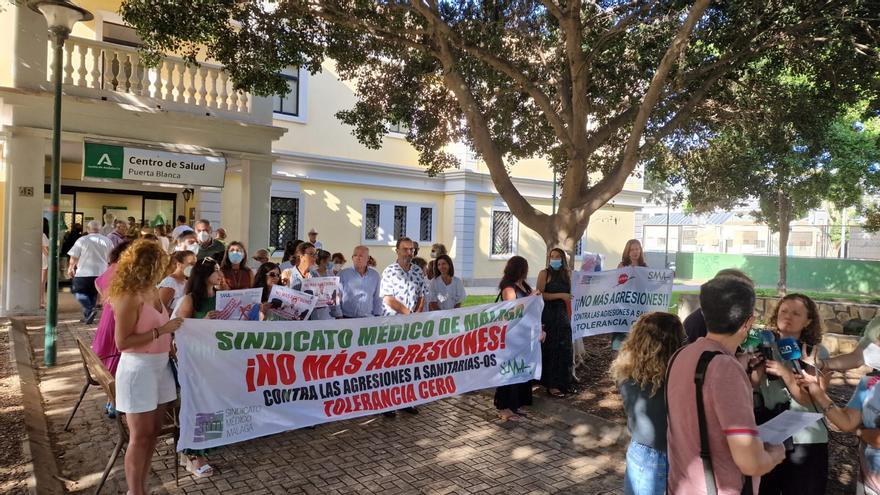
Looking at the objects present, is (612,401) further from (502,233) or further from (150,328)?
(502,233)

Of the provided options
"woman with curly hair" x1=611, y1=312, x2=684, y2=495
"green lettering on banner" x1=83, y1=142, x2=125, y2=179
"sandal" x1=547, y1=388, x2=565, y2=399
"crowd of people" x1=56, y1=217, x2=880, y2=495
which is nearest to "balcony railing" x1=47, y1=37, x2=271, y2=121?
"green lettering on banner" x1=83, y1=142, x2=125, y2=179

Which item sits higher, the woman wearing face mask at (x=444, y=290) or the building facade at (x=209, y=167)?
the building facade at (x=209, y=167)

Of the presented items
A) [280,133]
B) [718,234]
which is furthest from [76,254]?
[718,234]

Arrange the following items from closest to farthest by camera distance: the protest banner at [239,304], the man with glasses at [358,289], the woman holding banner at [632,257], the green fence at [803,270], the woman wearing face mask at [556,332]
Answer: the protest banner at [239,304] → the man with glasses at [358,289] → the woman wearing face mask at [556,332] → the woman holding banner at [632,257] → the green fence at [803,270]

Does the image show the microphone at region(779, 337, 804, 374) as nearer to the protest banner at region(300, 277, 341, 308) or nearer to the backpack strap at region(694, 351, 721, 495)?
the backpack strap at region(694, 351, 721, 495)

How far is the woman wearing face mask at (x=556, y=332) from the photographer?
271 inches

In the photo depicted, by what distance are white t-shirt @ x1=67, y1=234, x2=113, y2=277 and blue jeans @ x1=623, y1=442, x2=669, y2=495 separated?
366 inches

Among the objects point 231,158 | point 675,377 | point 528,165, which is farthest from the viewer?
point 528,165

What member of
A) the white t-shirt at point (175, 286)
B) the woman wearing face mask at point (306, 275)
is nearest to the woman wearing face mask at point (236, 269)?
the woman wearing face mask at point (306, 275)

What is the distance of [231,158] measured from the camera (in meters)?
12.8

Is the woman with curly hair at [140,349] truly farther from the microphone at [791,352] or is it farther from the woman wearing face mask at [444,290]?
the woman wearing face mask at [444,290]

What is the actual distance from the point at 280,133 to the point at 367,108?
126 inches

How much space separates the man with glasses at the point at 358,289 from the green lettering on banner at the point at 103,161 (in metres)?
6.71

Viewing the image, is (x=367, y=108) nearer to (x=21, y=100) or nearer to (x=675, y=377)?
(x=21, y=100)
